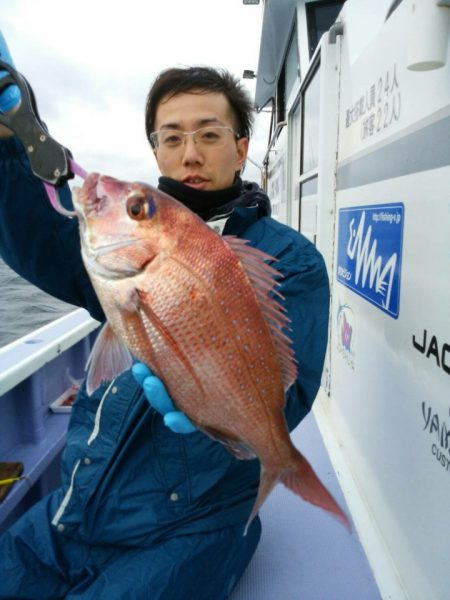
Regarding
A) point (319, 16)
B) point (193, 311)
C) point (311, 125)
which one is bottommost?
point (193, 311)

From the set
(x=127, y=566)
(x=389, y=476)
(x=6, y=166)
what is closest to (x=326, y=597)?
(x=389, y=476)

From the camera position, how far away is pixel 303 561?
78.0 inches

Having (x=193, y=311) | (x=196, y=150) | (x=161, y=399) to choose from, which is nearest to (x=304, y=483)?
(x=161, y=399)

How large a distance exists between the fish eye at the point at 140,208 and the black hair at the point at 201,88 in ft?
3.32

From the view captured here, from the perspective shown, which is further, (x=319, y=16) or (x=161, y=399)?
(x=319, y=16)

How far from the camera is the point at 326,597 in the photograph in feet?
5.90

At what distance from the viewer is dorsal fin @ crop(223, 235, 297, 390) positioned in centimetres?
124

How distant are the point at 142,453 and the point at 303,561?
91cm

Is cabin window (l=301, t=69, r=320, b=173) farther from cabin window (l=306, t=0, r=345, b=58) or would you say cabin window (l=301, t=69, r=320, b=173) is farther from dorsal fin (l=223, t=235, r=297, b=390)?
dorsal fin (l=223, t=235, r=297, b=390)

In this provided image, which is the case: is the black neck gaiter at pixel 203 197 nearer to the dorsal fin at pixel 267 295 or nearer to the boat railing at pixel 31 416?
the dorsal fin at pixel 267 295

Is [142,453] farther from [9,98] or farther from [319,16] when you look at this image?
[319,16]

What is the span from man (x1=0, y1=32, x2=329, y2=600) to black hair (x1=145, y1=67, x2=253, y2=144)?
0.19m

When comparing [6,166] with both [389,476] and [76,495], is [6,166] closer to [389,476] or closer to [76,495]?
[76,495]

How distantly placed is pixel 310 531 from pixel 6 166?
202 cm
